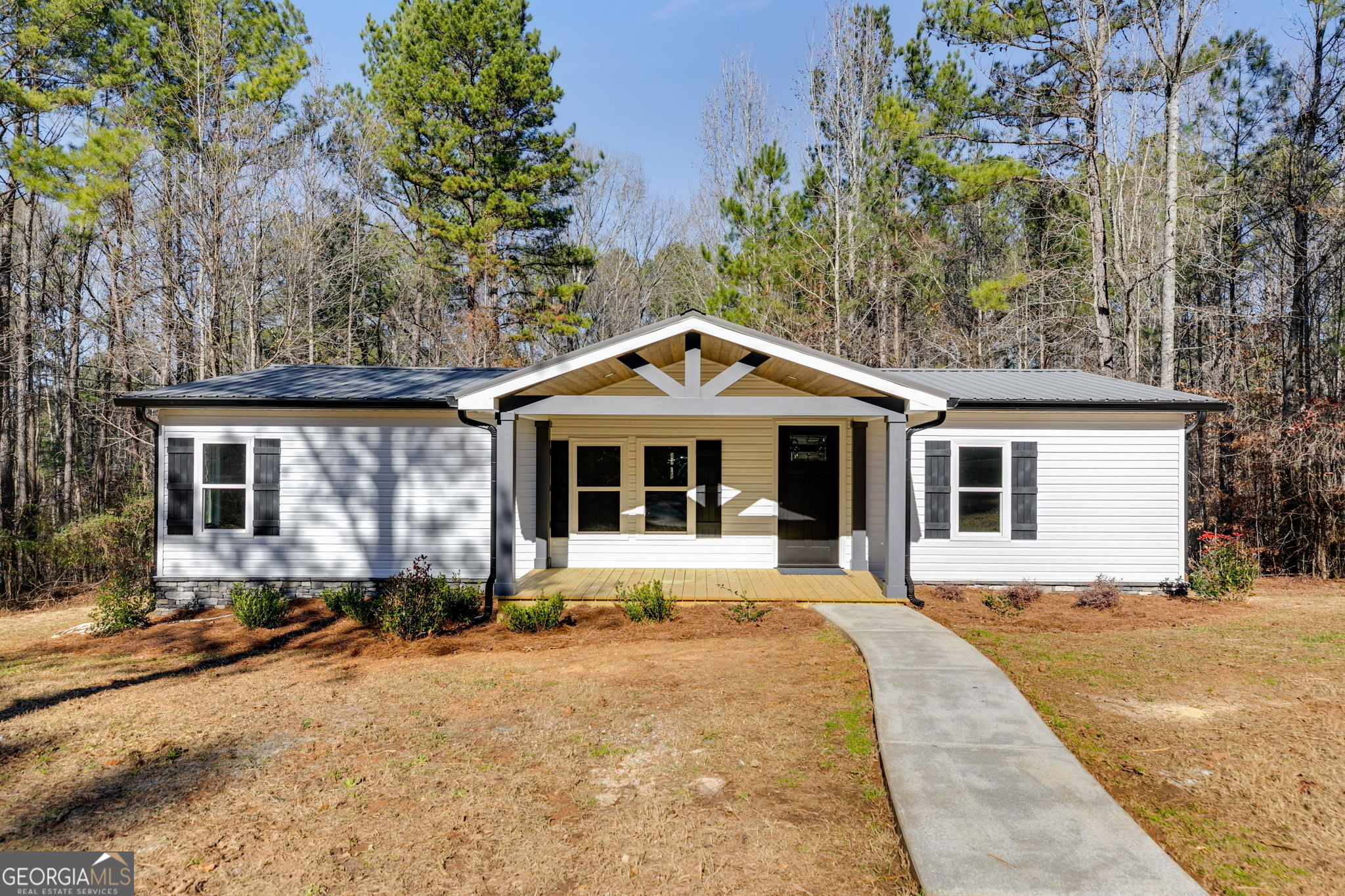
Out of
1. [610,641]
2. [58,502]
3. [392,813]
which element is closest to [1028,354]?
[610,641]

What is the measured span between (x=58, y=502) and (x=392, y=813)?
60.9 feet

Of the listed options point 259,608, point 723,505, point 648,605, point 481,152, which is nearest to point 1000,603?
point 723,505

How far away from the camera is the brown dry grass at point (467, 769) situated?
3.07 m

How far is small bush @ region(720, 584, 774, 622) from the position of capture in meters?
7.46

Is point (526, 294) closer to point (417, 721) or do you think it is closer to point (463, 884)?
point (417, 721)

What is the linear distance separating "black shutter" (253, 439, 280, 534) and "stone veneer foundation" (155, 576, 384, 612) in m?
0.74

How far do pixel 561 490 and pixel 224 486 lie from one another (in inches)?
173

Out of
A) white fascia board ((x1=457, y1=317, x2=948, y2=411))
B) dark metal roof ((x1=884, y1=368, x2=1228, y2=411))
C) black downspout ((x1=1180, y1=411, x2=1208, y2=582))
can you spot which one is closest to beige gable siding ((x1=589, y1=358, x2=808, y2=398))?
dark metal roof ((x1=884, y1=368, x2=1228, y2=411))

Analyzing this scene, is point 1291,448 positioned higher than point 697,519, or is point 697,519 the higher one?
point 1291,448

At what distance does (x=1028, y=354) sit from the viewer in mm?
19875

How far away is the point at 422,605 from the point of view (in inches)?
293

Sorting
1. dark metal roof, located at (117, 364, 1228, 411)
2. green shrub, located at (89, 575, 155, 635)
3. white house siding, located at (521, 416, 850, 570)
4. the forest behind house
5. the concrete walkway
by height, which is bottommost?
green shrub, located at (89, 575, 155, 635)

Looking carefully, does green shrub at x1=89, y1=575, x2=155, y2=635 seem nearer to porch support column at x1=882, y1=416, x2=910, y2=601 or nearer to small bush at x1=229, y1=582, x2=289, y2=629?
small bush at x1=229, y1=582, x2=289, y2=629

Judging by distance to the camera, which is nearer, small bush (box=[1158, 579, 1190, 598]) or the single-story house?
the single-story house
